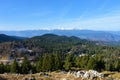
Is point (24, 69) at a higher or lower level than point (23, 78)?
lower

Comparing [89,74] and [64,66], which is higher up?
[89,74]

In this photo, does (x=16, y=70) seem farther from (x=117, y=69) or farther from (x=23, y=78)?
(x=117, y=69)

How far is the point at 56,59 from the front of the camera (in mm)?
103062

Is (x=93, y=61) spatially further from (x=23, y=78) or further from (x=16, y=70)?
(x=23, y=78)

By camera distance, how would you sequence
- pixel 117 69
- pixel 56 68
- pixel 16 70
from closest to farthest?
pixel 16 70, pixel 56 68, pixel 117 69

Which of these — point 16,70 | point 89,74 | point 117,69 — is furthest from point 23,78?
point 117,69

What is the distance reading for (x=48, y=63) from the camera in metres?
98.6

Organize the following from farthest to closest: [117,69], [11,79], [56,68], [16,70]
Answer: [117,69] → [56,68] → [16,70] → [11,79]

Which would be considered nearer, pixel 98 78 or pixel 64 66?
pixel 98 78

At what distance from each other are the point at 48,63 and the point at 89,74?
42474 millimetres

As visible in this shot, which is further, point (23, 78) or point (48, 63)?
point (48, 63)

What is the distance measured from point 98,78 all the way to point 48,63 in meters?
44.2

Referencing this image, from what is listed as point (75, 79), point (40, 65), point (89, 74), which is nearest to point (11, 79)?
point (75, 79)

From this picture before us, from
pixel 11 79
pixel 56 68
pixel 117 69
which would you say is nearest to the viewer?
pixel 11 79
